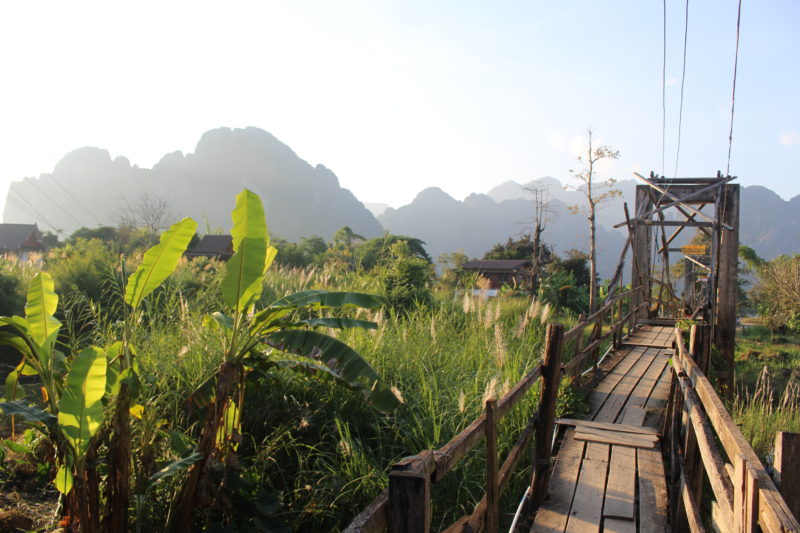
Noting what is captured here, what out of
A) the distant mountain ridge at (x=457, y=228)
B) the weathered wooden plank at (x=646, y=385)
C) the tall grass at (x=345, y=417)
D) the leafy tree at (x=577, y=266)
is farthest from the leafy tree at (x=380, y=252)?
the distant mountain ridge at (x=457, y=228)

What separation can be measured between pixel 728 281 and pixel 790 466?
10.3 meters

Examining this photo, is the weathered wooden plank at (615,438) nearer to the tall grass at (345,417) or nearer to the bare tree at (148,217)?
the tall grass at (345,417)

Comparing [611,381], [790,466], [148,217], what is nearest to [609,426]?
[611,381]

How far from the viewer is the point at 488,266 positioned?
41.5 m

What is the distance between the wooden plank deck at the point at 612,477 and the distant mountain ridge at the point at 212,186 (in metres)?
136

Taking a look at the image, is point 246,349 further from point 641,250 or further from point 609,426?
point 641,250

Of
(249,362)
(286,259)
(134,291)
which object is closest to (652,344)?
(249,362)

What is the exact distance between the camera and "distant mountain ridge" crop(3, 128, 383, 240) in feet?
479

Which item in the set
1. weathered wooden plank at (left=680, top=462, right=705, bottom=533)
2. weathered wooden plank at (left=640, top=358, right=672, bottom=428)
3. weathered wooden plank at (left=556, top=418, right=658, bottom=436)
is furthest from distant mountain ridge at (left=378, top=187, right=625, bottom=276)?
weathered wooden plank at (left=680, top=462, right=705, bottom=533)

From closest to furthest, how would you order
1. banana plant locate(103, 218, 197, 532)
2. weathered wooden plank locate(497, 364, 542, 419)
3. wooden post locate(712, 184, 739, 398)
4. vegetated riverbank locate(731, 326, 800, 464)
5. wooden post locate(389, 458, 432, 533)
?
1. wooden post locate(389, 458, 432, 533)
2. weathered wooden plank locate(497, 364, 542, 419)
3. banana plant locate(103, 218, 197, 532)
4. vegetated riverbank locate(731, 326, 800, 464)
5. wooden post locate(712, 184, 739, 398)

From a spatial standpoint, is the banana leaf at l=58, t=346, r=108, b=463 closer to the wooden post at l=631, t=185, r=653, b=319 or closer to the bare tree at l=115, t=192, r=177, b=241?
the wooden post at l=631, t=185, r=653, b=319

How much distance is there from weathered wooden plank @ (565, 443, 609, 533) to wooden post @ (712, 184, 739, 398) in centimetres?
738

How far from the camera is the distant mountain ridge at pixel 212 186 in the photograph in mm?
146000

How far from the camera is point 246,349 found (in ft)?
12.4
